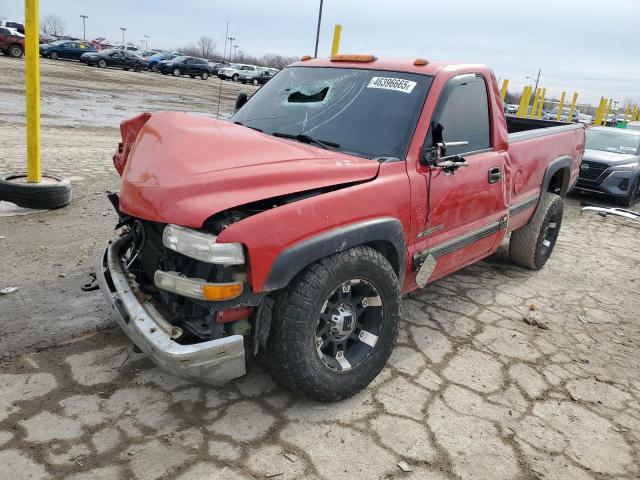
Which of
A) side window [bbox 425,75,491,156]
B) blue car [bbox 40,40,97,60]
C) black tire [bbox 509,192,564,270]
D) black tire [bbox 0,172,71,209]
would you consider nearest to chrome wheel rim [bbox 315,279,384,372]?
side window [bbox 425,75,491,156]

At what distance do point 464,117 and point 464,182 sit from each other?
53 cm

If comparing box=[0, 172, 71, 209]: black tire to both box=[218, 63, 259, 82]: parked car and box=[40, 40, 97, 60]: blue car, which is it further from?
box=[218, 63, 259, 82]: parked car

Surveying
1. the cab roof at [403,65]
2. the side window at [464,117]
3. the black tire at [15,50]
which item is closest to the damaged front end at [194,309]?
the side window at [464,117]

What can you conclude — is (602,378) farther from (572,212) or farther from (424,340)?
(572,212)

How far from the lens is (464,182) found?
3.65 metres

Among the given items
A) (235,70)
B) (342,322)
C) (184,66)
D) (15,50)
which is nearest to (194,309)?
(342,322)

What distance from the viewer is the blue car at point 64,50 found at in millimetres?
33781

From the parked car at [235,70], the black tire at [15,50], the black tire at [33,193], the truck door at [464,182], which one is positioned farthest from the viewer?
the parked car at [235,70]

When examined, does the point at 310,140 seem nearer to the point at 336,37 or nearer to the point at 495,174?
the point at 495,174

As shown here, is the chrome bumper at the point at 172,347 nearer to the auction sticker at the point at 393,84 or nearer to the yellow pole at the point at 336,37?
the auction sticker at the point at 393,84

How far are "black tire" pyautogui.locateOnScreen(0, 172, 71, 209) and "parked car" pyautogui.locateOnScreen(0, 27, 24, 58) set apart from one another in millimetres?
27764

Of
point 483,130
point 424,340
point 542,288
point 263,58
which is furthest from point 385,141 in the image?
point 263,58

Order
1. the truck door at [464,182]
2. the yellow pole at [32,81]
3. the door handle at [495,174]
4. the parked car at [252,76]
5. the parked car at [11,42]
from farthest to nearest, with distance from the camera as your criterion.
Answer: the parked car at [252,76] < the parked car at [11,42] < the yellow pole at [32,81] < the door handle at [495,174] < the truck door at [464,182]

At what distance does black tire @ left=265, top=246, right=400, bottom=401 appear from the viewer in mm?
2598
